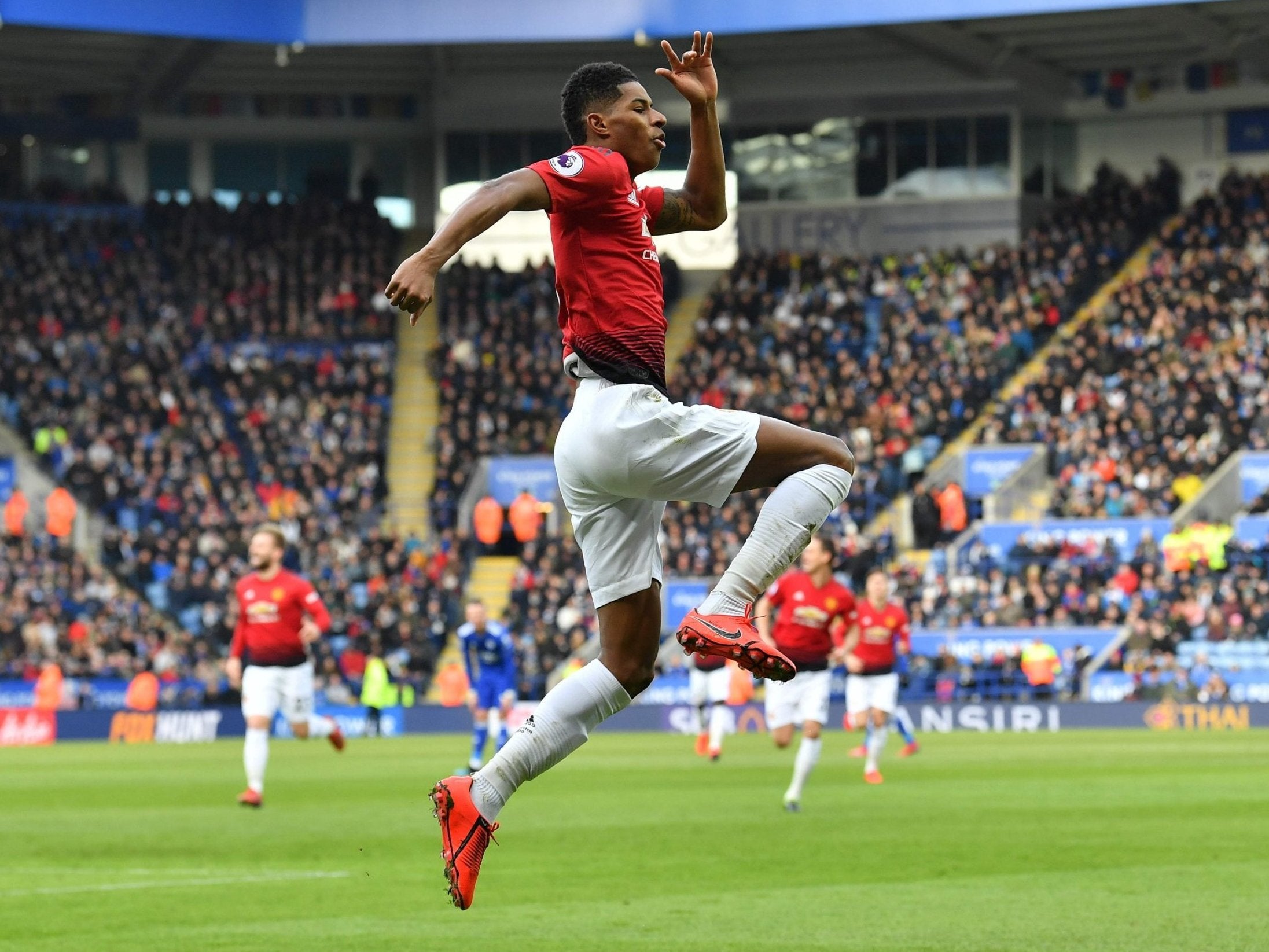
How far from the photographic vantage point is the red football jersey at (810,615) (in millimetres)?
20531

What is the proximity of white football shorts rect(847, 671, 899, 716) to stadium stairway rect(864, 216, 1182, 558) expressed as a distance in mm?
16274

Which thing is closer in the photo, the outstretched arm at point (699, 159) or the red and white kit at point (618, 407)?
the red and white kit at point (618, 407)

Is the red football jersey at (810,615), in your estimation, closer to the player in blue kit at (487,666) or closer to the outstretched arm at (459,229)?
the player in blue kit at (487,666)

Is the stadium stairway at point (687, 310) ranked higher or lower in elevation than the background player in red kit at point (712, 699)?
higher

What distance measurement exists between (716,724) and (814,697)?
7216 mm

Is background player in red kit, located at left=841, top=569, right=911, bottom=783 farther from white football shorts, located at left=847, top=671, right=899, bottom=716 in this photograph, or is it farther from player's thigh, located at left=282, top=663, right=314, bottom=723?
player's thigh, located at left=282, top=663, right=314, bottom=723

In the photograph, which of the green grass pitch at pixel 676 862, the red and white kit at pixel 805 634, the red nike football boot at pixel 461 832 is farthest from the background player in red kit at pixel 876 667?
the red nike football boot at pixel 461 832

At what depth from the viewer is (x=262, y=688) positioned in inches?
783

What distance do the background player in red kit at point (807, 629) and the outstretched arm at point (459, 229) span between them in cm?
1324

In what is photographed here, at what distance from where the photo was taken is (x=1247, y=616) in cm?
3481

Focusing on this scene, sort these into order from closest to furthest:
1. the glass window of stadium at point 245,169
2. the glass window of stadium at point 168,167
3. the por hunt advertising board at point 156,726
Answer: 1. the por hunt advertising board at point 156,726
2. the glass window of stadium at point 168,167
3. the glass window of stadium at point 245,169

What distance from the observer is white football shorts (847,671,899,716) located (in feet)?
76.8

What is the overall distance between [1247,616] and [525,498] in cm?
1476

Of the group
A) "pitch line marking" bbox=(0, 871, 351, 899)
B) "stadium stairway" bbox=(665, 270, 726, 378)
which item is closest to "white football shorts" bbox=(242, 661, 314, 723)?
"pitch line marking" bbox=(0, 871, 351, 899)
